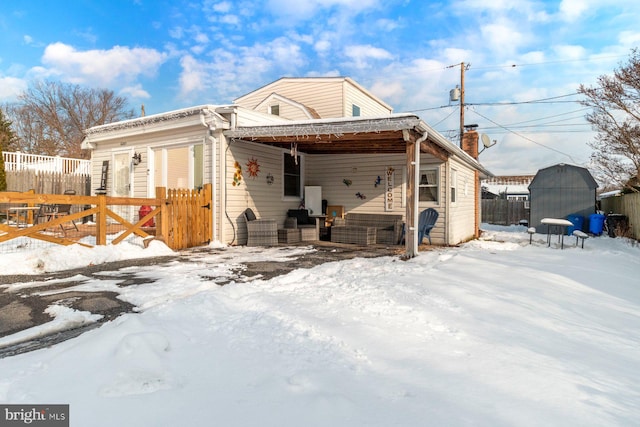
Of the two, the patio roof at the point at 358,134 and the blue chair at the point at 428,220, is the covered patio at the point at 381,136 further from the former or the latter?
the blue chair at the point at 428,220

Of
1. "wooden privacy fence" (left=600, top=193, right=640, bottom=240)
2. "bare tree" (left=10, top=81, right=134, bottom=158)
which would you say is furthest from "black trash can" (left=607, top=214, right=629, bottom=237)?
"bare tree" (left=10, top=81, right=134, bottom=158)

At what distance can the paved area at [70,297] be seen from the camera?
2.81m

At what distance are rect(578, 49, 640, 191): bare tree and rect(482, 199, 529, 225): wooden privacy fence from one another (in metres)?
7.70

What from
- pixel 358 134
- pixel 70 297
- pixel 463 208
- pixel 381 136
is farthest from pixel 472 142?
pixel 70 297

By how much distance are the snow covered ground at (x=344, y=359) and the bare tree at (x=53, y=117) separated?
1115 inches

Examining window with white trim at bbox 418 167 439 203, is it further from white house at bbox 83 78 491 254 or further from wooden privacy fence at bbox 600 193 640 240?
wooden privacy fence at bbox 600 193 640 240

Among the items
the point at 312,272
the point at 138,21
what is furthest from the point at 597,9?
the point at 138,21

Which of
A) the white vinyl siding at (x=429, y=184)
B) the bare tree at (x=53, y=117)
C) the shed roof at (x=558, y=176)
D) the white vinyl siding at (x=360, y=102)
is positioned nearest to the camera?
the white vinyl siding at (x=429, y=184)

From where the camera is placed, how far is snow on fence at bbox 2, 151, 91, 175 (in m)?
15.3

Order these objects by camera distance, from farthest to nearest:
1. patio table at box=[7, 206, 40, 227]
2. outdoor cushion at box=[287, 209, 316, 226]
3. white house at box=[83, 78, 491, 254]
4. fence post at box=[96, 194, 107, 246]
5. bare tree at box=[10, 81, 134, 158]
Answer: bare tree at box=[10, 81, 134, 158] → outdoor cushion at box=[287, 209, 316, 226] → patio table at box=[7, 206, 40, 227] → white house at box=[83, 78, 491, 254] → fence post at box=[96, 194, 107, 246]

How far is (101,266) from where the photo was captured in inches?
217

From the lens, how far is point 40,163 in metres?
16.1

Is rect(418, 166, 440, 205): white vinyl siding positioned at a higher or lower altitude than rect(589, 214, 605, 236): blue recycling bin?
higher

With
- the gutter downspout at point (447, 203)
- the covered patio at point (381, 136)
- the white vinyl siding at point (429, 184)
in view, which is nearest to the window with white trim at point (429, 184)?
the white vinyl siding at point (429, 184)
